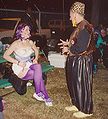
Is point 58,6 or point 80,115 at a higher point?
point 58,6

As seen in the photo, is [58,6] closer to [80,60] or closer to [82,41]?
[80,60]

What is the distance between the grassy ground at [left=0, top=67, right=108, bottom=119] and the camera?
544cm

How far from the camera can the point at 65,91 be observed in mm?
6988

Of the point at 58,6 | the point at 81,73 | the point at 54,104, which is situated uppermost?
the point at 58,6

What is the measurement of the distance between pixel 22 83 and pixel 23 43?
814mm

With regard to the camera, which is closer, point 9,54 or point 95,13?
point 9,54

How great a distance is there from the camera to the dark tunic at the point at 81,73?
4.91 metres

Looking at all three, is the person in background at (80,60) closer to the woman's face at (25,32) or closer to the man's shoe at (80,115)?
the man's shoe at (80,115)

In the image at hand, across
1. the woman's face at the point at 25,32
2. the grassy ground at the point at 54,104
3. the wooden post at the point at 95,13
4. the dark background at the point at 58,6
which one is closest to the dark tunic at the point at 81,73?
the grassy ground at the point at 54,104

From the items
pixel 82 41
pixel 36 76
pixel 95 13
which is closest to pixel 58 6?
pixel 95 13

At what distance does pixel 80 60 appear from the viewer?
200 inches

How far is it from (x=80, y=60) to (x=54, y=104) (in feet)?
4.64

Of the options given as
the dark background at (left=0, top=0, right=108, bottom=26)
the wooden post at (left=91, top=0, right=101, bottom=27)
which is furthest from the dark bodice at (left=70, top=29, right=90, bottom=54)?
the dark background at (left=0, top=0, right=108, bottom=26)

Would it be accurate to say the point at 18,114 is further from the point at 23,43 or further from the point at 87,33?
the point at 87,33
